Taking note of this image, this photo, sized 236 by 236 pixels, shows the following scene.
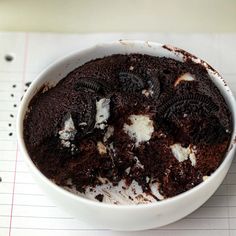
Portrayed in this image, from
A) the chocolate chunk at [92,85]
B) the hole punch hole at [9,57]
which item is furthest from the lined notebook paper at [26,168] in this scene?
the chocolate chunk at [92,85]

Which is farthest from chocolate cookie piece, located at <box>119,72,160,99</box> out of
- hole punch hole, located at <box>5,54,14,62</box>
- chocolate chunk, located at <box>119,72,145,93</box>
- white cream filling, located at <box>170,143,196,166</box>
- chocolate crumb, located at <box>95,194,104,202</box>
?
hole punch hole, located at <box>5,54,14,62</box>

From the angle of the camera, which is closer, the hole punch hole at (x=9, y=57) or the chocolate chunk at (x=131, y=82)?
the chocolate chunk at (x=131, y=82)

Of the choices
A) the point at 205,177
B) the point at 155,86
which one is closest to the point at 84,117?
the point at 155,86

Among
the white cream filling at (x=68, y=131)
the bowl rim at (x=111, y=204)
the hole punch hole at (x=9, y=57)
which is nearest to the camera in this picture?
the bowl rim at (x=111, y=204)

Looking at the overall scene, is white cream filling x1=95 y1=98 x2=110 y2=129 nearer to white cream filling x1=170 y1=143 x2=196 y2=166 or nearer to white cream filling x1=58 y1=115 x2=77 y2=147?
white cream filling x1=58 y1=115 x2=77 y2=147

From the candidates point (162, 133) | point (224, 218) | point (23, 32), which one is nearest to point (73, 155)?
point (162, 133)

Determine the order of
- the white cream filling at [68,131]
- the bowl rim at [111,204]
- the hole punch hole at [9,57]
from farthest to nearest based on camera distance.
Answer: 1. the hole punch hole at [9,57]
2. the white cream filling at [68,131]
3. the bowl rim at [111,204]

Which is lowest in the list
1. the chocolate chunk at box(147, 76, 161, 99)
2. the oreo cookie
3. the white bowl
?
the white bowl

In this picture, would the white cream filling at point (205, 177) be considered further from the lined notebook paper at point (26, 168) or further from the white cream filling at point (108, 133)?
the white cream filling at point (108, 133)
